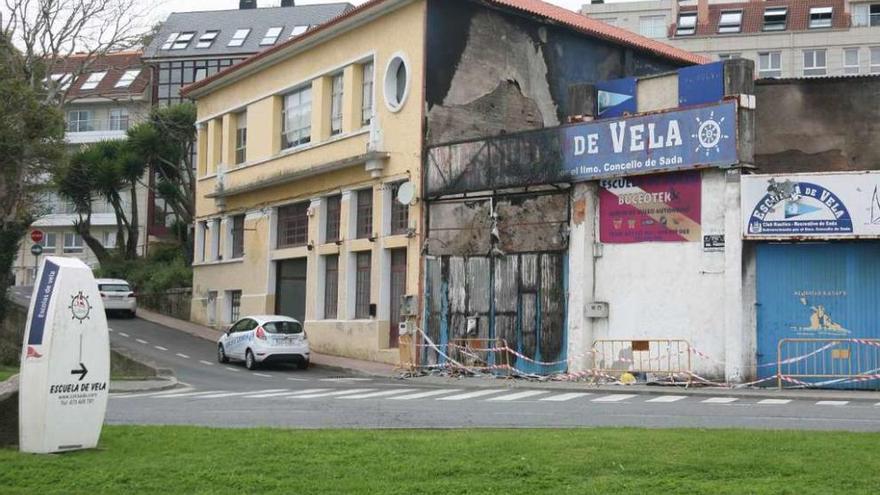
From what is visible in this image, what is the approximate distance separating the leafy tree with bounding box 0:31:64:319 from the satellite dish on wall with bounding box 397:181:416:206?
12044 millimetres

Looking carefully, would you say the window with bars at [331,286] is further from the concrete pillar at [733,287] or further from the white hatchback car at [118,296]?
the concrete pillar at [733,287]

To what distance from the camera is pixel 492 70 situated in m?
28.1

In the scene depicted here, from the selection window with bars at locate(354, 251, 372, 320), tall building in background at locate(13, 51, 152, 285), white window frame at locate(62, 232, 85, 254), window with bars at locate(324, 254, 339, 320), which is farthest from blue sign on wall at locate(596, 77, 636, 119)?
white window frame at locate(62, 232, 85, 254)

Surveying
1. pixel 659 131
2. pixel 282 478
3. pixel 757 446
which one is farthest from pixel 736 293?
pixel 282 478

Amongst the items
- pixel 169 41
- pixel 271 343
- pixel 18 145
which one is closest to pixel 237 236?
pixel 18 145

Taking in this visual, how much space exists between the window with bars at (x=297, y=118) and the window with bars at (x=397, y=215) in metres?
5.52

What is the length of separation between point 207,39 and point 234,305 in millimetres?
31812

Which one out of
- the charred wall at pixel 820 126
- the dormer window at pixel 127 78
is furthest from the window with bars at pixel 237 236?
the dormer window at pixel 127 78

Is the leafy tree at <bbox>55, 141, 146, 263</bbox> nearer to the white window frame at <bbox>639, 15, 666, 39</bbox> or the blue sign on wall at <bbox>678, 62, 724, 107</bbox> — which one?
the blue sign on wall at <bbox>678, 62, 724, 107</bbox>

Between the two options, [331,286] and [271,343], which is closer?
[271,343]

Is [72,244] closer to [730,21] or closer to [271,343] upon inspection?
[730,21]

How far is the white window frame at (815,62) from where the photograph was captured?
64250 millimetres

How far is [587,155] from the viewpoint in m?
23.1

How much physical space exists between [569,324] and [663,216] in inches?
125
